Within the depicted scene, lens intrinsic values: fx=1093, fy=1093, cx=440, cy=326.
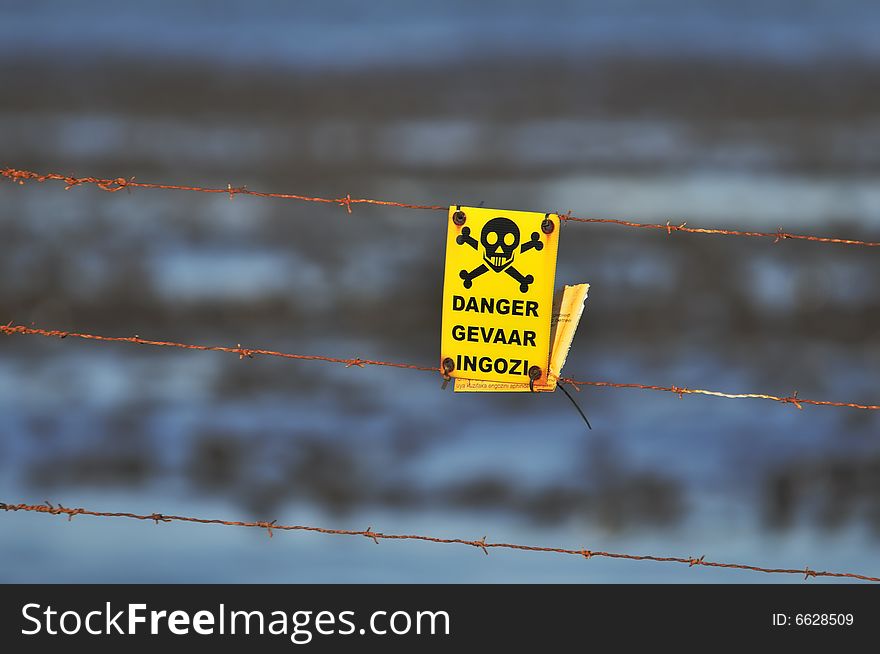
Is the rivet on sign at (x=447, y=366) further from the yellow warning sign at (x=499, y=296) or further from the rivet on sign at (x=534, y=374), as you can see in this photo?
the rivet on sign at (x=534, y=374)

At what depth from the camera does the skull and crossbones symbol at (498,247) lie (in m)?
2.42

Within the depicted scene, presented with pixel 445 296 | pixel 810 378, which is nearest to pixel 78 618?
pixel 445 296

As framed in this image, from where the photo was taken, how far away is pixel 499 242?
2.43 meters

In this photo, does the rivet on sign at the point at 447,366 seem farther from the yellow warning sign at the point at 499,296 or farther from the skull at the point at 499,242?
the skull at the point at 499,242

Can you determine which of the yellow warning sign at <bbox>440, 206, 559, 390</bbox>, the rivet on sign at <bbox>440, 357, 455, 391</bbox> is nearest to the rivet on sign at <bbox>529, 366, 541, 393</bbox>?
the yellow warning sign at <bbox>440, 206, 559, 390</bbox>

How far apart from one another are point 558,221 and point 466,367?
0.38m

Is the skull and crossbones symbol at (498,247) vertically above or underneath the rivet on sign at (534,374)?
above

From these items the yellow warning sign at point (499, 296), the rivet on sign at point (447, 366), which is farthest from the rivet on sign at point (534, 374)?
the rivet on sign at point (447, 366)

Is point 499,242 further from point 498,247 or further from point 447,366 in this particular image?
point 447,366

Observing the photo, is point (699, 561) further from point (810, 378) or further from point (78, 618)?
point (78, 618)

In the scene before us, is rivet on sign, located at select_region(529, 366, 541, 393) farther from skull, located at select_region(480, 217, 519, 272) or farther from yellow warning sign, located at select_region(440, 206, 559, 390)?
skull, located at select_region(480, 217, 519, 272)

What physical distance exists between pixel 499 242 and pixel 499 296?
120 millimetres

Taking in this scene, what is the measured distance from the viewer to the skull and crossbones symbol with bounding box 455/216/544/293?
2424 millimetres

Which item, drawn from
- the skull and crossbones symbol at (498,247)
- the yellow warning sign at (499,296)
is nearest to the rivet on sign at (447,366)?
the yellow warning sign at (499,296)
